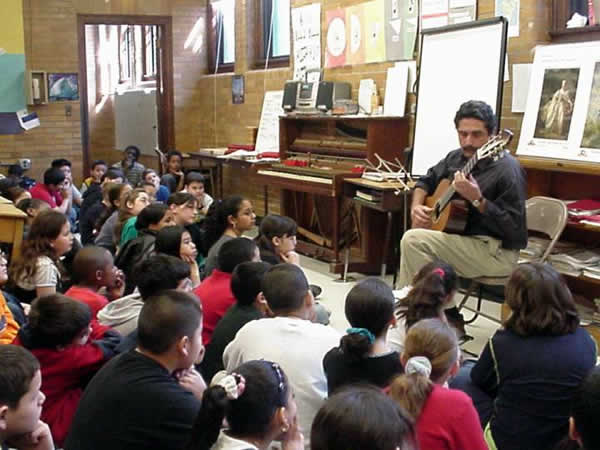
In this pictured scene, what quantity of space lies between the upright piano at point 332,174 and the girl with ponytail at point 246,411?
4403 mm

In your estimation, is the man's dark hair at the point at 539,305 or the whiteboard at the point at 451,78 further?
the whiteboard at the point at 451,78

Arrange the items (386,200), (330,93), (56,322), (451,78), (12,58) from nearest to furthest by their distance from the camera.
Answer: (56,322), (451,78), (386,200), (330,93), (12,58)

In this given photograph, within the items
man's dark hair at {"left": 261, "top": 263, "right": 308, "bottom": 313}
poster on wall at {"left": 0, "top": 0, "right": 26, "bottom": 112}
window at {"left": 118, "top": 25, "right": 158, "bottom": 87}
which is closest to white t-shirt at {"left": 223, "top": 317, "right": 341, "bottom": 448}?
man's dark hair at {"left": 261, "top": 263, "right": 308, "bottom": 313}

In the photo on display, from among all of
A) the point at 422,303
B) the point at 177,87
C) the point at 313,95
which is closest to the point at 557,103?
the point at 422,303

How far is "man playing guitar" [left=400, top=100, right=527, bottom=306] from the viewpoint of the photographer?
408cm

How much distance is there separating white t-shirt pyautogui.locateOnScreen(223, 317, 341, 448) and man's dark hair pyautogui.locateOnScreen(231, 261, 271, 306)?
37 centimetres

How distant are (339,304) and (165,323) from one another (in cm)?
333

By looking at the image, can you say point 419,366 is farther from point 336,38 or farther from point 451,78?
point 336,38

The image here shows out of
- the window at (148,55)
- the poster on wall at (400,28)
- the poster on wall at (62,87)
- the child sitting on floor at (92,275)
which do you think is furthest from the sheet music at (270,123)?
the child sitting on floor at (92,275)

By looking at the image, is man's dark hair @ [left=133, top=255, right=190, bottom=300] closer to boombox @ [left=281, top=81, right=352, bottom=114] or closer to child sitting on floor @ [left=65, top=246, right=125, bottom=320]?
child sitting on floor @ [left=65, top=246, right=125, bottom=320]

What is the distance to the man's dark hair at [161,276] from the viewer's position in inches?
116

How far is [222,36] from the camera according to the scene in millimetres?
10148

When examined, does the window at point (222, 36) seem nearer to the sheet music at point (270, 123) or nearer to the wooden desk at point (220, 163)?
the wooden desk at point (220, 163)

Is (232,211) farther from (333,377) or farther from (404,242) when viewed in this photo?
(333,377)
